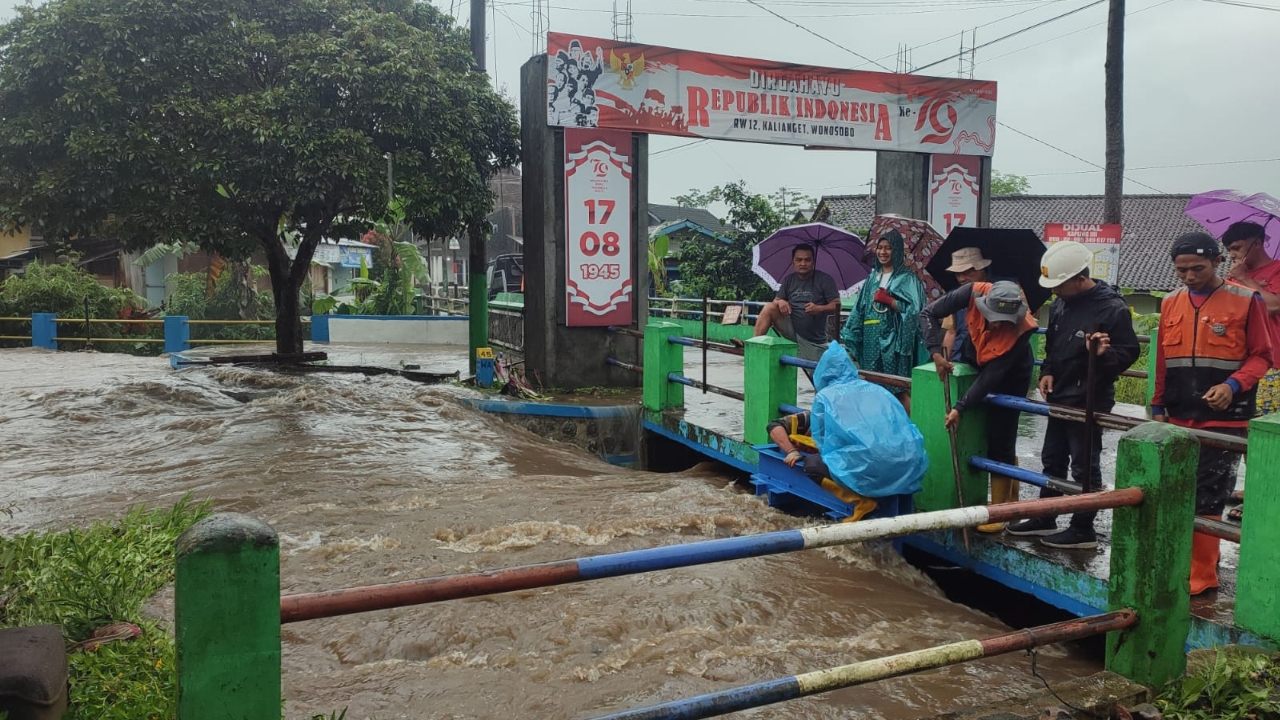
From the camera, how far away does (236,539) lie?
1.99m

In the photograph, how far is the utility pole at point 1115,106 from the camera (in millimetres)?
13156

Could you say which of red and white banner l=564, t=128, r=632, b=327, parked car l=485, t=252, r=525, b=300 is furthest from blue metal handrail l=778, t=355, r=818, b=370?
parked car l=485, t=252, r=525, b=300

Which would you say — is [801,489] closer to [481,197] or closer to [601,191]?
[601,191]

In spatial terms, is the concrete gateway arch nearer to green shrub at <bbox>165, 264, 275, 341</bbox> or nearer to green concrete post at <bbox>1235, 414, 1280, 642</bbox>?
green concrete post at <bbox>1235, 414, 1280, 642</bbox>

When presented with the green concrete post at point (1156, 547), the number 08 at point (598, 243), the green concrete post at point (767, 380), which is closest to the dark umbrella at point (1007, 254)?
the green concrete post at point (767, 380)

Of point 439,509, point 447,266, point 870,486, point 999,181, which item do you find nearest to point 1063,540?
point 870,486

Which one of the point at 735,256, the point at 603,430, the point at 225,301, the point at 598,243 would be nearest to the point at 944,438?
the point at 603,430

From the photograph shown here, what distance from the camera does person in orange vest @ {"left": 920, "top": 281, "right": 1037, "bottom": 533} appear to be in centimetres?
487

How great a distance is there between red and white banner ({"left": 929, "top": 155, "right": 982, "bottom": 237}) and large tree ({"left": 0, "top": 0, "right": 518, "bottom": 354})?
20.3ft

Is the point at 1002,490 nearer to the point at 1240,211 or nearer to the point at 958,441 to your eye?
the point at 958,441

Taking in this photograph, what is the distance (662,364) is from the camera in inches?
357

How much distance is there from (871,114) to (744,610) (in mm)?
8752

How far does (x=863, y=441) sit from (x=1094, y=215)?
31145mm

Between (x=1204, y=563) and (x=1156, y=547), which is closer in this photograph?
(x=1156, y=547)
